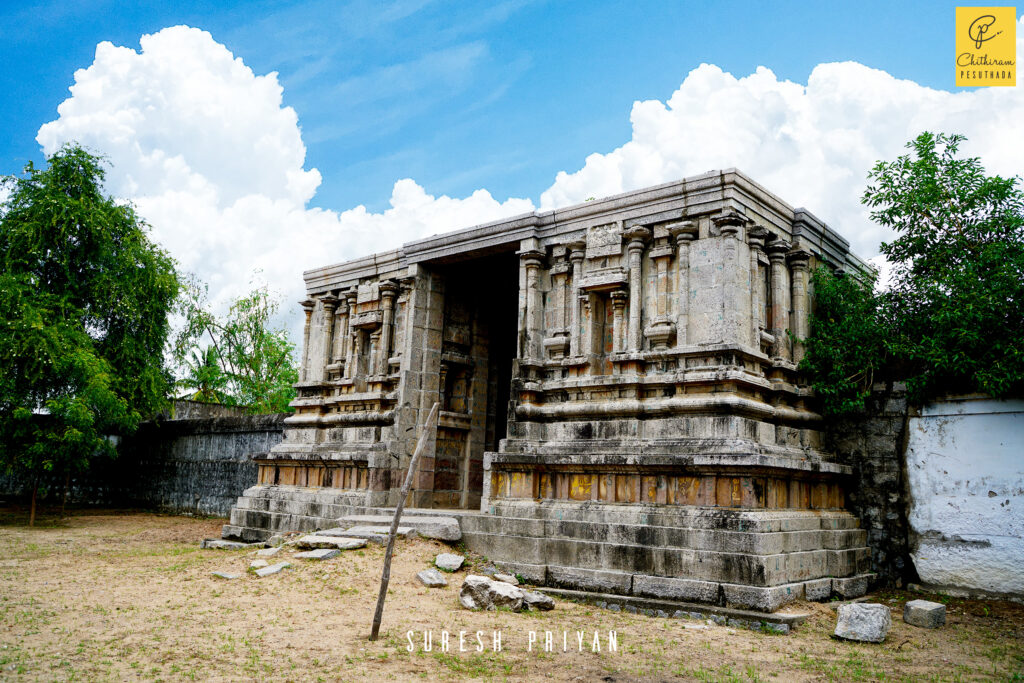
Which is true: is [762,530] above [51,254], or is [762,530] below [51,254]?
below

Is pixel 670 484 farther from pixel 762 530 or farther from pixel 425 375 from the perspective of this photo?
pixel 425 375

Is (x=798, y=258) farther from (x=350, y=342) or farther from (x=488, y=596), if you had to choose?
(x=350, y=342)

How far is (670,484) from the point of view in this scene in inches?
386

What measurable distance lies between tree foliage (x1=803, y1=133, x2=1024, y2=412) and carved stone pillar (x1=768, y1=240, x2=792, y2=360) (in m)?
0.48

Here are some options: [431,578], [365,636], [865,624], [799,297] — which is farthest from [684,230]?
[365,636]

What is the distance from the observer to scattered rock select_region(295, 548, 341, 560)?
10.3m

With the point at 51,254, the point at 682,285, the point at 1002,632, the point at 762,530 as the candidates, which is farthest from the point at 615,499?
A: the point at 51,254

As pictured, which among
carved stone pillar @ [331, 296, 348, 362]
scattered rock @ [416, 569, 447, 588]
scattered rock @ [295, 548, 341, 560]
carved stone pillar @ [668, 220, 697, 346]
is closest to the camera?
scattered rock @ [416, 569, 447, 588]

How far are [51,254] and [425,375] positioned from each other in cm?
1025

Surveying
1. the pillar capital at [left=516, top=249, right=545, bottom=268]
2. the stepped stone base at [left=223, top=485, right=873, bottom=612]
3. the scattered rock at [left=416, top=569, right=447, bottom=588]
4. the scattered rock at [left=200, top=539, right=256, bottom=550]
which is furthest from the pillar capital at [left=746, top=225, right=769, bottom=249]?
the scattered rock at [left=200, top=539, right=256, bottom=550]

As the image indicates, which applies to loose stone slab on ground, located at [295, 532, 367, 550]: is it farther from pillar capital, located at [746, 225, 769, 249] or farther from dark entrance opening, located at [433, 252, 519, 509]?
pillar capital, located at [746, 225, 769, 249]

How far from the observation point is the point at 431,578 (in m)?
9.56

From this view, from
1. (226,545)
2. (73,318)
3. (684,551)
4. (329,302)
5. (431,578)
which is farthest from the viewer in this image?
(73,318)

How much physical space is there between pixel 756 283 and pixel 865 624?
4.63 m
